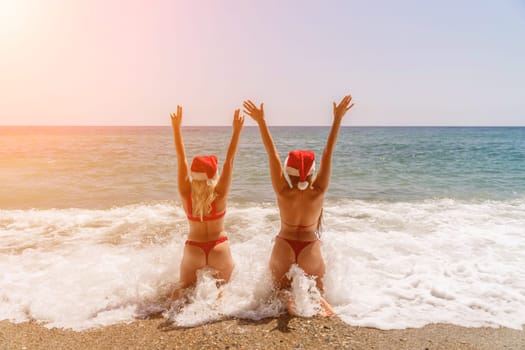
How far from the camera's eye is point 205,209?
14.2 ft

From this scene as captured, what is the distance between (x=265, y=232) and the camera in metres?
8.36

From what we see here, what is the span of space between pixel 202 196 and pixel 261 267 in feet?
6.27

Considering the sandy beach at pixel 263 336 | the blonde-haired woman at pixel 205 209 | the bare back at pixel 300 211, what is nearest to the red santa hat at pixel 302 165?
the bare back at pixel 300 211

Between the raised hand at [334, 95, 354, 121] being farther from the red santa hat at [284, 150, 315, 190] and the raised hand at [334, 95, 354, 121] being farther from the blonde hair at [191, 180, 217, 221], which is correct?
the blonde hair at [191, 180, 217, 221]

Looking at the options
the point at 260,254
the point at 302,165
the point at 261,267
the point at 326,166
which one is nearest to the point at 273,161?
the point at 302,165

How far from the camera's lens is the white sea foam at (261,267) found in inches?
177

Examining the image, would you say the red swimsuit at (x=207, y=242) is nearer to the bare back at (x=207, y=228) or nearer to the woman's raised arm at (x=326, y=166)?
the bare back at (x=207, y=228)

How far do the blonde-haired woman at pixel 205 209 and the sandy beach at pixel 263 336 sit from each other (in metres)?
0.66

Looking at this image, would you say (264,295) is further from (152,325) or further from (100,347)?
(100,347)

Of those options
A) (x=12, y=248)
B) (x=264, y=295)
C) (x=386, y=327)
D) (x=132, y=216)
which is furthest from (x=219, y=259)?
(x=132, y=216)

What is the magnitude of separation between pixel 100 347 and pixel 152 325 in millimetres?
571

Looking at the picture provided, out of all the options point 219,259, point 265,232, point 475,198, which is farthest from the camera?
point 475,198

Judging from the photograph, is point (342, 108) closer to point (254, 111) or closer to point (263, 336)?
point (254, 111)

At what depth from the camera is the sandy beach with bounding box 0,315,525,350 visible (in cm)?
374
